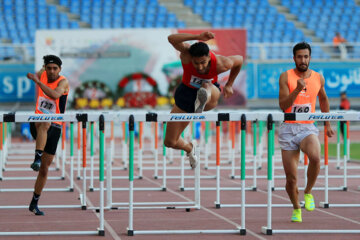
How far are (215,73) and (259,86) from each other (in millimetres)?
19200

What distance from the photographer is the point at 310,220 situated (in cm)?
794

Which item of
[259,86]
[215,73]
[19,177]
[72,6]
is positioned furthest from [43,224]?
[72,6]

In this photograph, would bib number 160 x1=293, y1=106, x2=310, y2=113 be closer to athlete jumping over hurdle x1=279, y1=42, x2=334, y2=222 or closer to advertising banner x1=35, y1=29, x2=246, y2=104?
athlete jumping over hurdle x1=279, y1=42, x2=334, y2=222

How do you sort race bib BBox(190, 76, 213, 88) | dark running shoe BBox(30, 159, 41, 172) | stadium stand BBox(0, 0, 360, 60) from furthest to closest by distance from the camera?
stadium stand BBox(0, 0, 360, 60)
dark running shoe BBox(30, 159, 41, 172)
race bib BBox(190, 76, 213, 88)

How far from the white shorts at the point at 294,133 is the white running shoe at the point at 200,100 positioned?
1.05 metres

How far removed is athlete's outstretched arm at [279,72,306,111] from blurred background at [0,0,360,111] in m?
15.8

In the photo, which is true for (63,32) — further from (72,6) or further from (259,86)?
(259,86)

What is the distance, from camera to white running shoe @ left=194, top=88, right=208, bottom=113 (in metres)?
6.98

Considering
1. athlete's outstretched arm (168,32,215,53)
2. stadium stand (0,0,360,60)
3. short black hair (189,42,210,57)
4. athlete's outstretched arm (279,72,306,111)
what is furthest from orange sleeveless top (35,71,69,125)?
stadium stand (0,0,360,60)

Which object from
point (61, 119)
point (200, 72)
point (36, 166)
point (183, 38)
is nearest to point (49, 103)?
point (36, 166)

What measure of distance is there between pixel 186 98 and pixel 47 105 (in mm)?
1793

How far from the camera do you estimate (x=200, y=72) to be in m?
7.18

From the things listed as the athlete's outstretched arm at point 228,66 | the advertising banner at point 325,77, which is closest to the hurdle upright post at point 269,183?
the athlete's outstretched arm at point 228,66

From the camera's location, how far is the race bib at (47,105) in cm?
841
